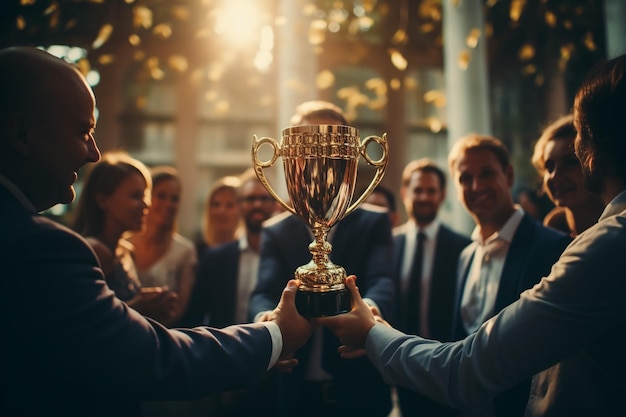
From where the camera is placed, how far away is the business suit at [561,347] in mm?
1138

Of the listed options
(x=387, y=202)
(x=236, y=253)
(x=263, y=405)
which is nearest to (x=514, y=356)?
(x=263, y=405)

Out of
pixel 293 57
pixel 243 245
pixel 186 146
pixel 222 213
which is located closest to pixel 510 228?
pixel 243 245

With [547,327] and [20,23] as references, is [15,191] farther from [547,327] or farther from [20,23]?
[20,23]

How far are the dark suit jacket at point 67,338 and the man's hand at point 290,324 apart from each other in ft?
1.42

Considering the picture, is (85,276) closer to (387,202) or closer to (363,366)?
(363,366)

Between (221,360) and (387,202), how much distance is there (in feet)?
10.3

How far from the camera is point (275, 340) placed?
153 cm

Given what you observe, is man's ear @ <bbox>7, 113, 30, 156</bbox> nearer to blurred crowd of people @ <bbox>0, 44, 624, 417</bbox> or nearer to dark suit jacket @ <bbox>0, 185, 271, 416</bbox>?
dark suit jacket @ <bbox>0, 185, 271, 416</bbox>

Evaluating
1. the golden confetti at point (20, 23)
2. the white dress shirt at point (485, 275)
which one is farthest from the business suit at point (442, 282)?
the golden confetti at point (20, 23)

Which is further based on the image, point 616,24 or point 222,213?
point 222,213

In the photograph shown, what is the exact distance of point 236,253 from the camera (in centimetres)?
333

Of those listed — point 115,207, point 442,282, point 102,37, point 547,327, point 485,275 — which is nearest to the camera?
point 547,327

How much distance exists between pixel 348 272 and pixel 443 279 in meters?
1.21

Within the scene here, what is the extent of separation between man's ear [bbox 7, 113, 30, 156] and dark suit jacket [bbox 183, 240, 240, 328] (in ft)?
7.09
